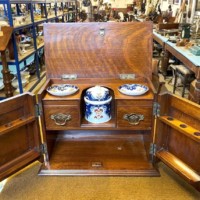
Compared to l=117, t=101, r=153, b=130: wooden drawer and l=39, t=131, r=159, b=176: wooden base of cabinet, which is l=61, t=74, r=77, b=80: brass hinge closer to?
l=117, t=101, r=153, b=130: wooden drawer

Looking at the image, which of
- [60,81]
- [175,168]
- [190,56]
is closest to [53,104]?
[60,81]

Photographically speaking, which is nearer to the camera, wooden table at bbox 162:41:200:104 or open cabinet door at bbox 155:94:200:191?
open cabinet door at bbox 155:94:200:191

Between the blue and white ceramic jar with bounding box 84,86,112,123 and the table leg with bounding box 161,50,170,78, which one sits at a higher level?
the blue and white ceramic jar with bounding box 84,86,112,123

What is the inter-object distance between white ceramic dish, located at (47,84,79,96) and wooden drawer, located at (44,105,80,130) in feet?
0.25

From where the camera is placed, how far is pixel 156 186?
4.56 feet

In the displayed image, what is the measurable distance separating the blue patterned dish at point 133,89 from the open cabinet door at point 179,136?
128 millimetres

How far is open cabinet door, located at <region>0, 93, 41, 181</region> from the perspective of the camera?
123 cm

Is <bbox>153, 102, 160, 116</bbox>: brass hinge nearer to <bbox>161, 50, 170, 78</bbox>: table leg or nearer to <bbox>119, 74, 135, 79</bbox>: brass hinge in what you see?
<bbox>119, 74, 135, 79</bbox>: brass hinge

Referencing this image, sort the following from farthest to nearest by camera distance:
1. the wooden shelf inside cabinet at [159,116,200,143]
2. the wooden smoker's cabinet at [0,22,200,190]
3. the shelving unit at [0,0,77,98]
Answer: the shelving unit at [0,0,77,98] → the wooden smoker's cabinet at [0,22,200,190] → the wooden shelf inside cabinet at [159,116,200,143]

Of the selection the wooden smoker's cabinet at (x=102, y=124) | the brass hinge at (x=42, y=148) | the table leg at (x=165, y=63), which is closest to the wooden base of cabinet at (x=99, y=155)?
the wooden smoker's cabinet at (x=102, y=124)

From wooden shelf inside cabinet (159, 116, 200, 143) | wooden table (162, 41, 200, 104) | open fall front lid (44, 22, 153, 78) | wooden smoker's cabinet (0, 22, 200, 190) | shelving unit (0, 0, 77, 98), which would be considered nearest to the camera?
wooden shelf inside cabinet (159, 116, 200, 143)

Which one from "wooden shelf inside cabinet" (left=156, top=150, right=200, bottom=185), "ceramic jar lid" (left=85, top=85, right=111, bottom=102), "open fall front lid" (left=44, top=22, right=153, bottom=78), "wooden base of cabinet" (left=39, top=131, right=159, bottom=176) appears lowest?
"wooden base of cabinet" (left=39, top=131, right=159, bottom=176)

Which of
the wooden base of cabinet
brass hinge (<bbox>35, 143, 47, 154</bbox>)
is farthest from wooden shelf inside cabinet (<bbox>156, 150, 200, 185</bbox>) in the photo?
brass hinge (<bbox>35, 143, 47, 154</bbox>)

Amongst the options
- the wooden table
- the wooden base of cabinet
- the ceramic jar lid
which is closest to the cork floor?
the wooden base of cabinet
